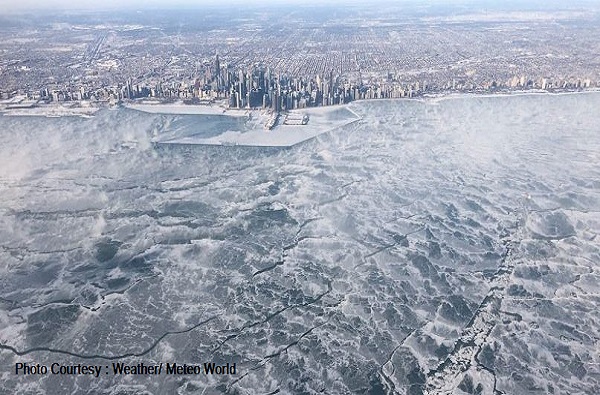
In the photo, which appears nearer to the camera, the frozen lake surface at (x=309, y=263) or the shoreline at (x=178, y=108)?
the frozen lake surface at (x=309, y=263)

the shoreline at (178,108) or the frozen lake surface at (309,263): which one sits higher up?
the shoreline at (178,108)

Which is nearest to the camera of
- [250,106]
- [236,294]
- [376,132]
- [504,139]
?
[236,294]

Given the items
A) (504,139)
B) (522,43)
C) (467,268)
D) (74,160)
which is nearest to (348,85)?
(504,139)

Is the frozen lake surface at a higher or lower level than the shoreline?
lower

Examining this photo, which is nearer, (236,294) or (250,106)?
(236,294)

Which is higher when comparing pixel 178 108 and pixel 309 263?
pixel 178 108

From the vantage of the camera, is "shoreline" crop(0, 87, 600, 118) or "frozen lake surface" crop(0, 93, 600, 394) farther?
"shoreline" crop(0, 87, 600, 118)

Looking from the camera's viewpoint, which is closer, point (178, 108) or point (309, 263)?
point (309, 263)

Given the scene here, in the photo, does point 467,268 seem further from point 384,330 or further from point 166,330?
point 166,330
